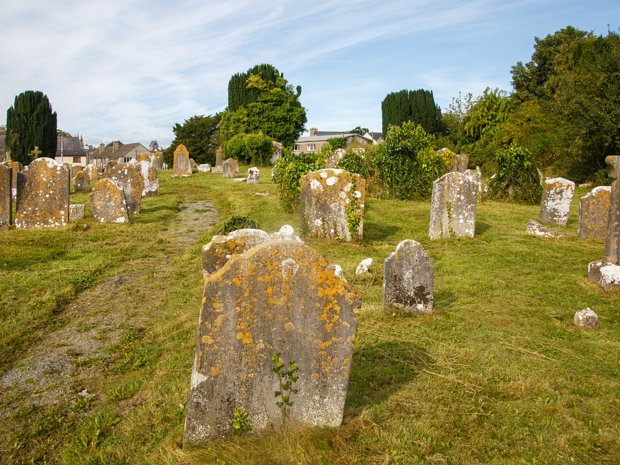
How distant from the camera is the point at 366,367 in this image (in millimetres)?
5320

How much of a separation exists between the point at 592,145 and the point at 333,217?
1989 centimetres

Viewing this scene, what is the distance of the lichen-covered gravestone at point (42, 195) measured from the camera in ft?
45.1

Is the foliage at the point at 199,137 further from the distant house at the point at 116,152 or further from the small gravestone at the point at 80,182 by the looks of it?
the small gravestone at the point at 80,182

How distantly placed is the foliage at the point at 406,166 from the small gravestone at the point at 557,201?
5.35 metres

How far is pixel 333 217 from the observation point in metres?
12.4

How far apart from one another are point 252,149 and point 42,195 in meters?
29.3

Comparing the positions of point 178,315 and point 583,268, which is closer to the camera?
point 178,315

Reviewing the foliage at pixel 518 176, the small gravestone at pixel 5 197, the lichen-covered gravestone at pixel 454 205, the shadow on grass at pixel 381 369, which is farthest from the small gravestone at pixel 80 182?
the shadow on grass at pixel 381 369

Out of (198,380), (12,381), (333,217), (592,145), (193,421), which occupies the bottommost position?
(12,381)

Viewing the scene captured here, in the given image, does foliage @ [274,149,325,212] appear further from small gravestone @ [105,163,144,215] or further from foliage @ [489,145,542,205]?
foliage @ [489,145,542,205]

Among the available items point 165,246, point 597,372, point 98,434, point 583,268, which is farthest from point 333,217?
point 98,434

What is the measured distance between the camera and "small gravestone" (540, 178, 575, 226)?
15.5 meters

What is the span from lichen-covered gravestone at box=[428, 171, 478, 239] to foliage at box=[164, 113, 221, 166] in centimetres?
5398

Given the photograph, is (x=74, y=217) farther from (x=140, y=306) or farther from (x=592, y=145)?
(x=592, y=145)
